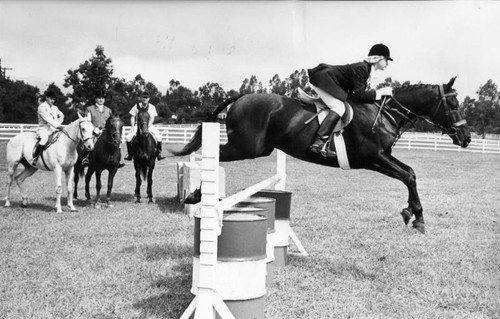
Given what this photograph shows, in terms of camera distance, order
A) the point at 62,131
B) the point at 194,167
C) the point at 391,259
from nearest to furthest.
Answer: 1. the point at 391,259
2. the point at 194,167
3. the point at 62,131

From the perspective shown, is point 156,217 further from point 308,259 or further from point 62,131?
point 308,259

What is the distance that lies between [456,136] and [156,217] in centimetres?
612

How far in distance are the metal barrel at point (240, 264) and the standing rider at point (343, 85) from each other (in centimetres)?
231

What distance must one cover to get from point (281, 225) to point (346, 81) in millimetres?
2098

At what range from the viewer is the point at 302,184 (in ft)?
55.6

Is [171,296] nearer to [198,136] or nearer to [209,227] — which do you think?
[209,227]

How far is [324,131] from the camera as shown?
630 cm

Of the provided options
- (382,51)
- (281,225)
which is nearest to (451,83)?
(382,51)

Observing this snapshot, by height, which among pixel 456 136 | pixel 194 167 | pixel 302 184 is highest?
pixel 456 136

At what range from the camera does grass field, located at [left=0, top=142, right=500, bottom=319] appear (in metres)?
4.93

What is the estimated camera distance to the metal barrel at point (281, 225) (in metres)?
6.48

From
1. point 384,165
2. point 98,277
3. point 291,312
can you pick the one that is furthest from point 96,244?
point 384,165

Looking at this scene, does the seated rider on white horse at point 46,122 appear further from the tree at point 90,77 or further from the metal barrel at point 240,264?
the tree at point 90,77

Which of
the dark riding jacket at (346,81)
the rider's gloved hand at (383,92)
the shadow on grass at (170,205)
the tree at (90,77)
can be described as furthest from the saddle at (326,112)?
the tree at (90,77)
